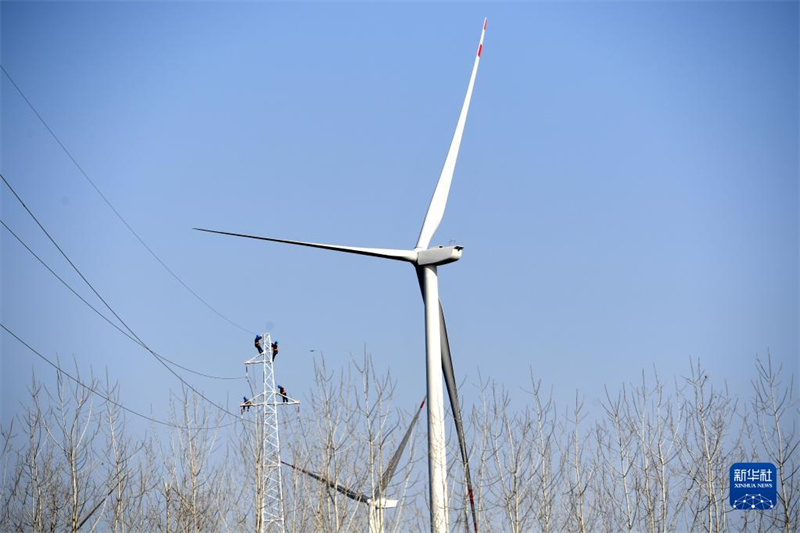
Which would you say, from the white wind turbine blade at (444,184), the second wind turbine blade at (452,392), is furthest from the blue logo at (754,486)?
the white wind turbine blade at (444,184)

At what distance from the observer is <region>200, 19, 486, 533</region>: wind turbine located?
75.7 feet

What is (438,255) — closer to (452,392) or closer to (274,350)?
(452,392)

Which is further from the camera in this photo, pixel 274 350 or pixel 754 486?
pixel 274 350

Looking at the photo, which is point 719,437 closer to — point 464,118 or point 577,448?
point 577,448

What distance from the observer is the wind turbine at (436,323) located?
23.1 m

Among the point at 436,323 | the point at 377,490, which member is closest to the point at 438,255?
the point at 436,323

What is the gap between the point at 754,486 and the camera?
Answer: 939 inches

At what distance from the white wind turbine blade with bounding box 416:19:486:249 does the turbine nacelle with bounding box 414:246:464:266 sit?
71 centimetres

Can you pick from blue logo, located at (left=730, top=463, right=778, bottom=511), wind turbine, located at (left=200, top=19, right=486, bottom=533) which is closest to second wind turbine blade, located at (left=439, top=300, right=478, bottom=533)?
wind turbine, located at (left=200, top=19, right=486, bottom=533)

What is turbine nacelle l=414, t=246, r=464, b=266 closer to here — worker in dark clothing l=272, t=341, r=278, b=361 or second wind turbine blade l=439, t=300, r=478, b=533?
second wind turbine blade l=439, t=300, r=478, b=533

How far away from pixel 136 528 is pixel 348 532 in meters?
7.43

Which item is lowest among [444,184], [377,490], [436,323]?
[377,490]

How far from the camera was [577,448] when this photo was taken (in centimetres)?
2789

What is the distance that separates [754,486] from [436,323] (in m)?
8.76
